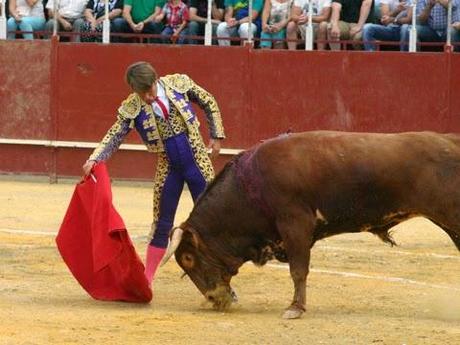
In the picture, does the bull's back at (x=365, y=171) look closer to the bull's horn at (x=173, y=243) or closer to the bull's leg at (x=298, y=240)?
the bull's leg at (x=298, y=240)

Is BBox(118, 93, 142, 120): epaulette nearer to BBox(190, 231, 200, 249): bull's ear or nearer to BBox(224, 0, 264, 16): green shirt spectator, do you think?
BBox(190, 231, 200, 249): bull's ear

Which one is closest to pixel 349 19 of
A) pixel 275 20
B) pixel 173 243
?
pixel 275 20

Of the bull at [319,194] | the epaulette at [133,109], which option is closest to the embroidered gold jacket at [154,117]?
the epaulette at [133,109]

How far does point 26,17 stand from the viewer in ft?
51.0

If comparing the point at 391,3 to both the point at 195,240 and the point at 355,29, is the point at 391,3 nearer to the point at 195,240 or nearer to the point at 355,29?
the point at 355,29

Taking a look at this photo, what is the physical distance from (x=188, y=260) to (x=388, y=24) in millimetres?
6787

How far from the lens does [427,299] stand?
27.6 feet

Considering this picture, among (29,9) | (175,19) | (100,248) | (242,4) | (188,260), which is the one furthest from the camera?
(29,9)

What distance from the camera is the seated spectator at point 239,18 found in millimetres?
14562

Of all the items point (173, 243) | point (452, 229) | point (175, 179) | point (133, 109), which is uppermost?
point (133, 109)

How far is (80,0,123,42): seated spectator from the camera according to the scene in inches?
597

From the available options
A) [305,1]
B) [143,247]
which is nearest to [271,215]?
[143,247]

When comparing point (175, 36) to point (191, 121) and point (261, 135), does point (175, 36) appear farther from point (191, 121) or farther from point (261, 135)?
point (191, 121)

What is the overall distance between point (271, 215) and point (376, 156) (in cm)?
64
